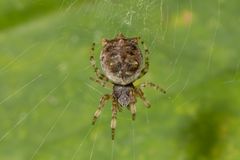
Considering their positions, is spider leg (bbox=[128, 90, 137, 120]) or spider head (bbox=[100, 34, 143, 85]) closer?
spider head (bbox=[100, 34, 143, 85])

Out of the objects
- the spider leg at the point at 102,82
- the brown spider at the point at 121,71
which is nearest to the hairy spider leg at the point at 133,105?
the brown spider at the point at 121,71

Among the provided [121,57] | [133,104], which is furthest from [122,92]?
[121,57]

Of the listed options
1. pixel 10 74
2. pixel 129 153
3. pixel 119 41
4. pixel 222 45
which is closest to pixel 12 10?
pixel 10 74

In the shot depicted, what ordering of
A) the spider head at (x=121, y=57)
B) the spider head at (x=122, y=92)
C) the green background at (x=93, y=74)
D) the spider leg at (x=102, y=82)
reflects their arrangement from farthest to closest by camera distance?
the spider head at (x=122, y=92) → the spider leg at (x=102, y=82) → the green background at (x=93, y=74) → the spider head at (x=121, y=57)

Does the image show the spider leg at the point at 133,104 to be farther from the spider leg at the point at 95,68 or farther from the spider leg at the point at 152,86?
the spider leg at the point at 95,68

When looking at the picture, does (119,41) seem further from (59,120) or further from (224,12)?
(224,12)

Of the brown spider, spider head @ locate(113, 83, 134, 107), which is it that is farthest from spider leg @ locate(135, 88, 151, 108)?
spider head @ locate(113, 83, 134, 107)

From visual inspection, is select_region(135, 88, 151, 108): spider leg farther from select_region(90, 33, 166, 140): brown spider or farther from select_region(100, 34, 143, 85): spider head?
select_region(100, 34, 143, 85): spider head
